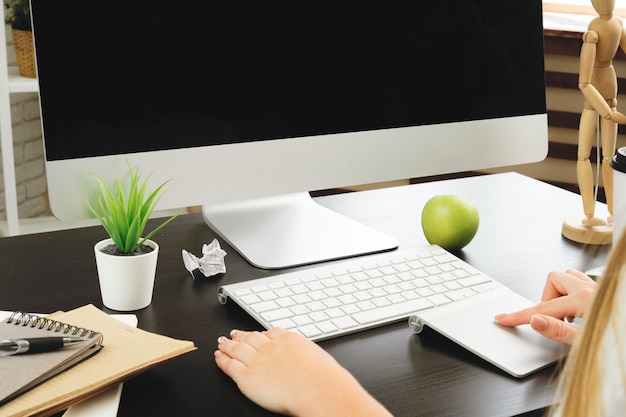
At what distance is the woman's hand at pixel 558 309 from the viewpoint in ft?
2.77

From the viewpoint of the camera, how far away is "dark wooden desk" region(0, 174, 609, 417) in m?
0.75

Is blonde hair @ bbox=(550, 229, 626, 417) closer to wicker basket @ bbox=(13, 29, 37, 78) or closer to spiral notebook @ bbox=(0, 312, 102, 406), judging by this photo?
spiral notebook @ bbox=(0, 312, 102, 406)

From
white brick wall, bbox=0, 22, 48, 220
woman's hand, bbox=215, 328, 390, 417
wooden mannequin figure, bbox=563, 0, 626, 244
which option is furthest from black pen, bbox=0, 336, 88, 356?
white brick wall, bbox=0, 22, 48, 220

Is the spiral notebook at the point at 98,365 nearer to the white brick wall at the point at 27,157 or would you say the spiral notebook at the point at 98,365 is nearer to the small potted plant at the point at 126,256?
the small potted plant at the point at 126,256

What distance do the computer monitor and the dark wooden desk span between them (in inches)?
3.8

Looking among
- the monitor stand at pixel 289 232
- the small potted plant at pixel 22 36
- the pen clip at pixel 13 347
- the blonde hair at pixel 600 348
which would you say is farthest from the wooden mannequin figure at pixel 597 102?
the small potted plant at pixel 22 36

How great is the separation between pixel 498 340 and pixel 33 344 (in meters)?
0.48

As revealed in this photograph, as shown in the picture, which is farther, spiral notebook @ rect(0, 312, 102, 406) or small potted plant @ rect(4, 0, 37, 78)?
small potted plant @ rect(4, 0, 37, 78)

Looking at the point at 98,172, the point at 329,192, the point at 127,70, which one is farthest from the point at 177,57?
the point at 329,192

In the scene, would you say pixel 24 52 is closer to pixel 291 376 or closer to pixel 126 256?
pixel 126 256

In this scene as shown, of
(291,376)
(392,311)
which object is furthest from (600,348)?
(392,311)

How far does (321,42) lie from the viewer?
110 centimetres

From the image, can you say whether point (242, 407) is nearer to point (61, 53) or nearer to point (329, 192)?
point (61, 53)

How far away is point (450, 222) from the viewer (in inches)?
44.1
